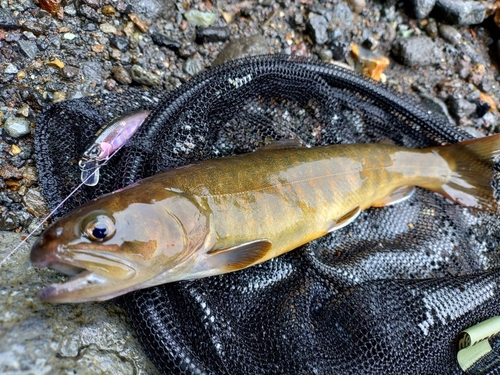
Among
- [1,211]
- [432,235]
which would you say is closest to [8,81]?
[1,211]

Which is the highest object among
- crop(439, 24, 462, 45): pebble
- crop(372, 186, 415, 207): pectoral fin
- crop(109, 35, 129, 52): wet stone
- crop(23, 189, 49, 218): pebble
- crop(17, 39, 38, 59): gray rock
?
crop(439, 24, 462, 45): pebble

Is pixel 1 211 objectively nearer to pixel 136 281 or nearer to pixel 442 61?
pixel 136 281

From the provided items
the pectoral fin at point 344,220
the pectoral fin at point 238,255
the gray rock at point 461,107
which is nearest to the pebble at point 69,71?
the pectoral fin at point 238,255

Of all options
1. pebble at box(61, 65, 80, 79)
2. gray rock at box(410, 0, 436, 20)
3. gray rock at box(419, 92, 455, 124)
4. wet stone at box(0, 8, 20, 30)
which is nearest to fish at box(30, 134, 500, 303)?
gray rock at box(419, 92, 455, 124)

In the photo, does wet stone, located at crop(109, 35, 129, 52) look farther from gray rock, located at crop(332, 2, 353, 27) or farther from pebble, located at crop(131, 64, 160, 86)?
gray rock, located at crop(332, 2, 353, 27)

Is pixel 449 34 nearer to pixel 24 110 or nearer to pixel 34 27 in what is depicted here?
pixel 34 27

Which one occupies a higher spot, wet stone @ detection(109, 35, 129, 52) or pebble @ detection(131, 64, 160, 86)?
wet stone @ detection(109, 35, 129, 52)

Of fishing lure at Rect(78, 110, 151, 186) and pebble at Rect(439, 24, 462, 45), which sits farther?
pebble at Rect(439, 24, 462, 45)
